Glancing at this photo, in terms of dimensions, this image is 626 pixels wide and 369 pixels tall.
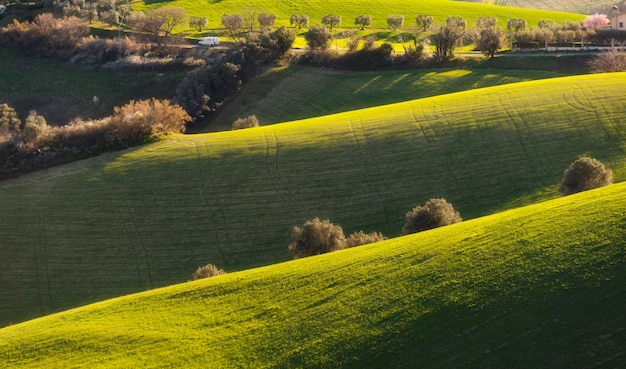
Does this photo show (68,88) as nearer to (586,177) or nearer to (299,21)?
(299,21)

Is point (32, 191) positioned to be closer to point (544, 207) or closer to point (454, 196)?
point (454, 196)

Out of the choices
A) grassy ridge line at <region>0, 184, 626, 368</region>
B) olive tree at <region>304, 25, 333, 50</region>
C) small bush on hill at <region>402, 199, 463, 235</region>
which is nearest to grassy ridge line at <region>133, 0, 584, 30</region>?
olive tree at <region>304, 25, 333, 50</region>

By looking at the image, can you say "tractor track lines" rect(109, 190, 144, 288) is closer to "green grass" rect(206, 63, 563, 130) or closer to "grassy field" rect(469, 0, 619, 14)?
"green grass" rect(206, 63, 563, 130)

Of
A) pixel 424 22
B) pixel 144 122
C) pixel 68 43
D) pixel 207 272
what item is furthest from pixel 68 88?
pixel 207 272

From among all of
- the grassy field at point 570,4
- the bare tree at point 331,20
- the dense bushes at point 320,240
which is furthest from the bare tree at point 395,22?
the dense bushes at point 320,240

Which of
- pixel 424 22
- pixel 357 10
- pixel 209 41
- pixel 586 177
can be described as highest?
pixel 357 10

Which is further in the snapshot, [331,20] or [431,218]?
[331,20]

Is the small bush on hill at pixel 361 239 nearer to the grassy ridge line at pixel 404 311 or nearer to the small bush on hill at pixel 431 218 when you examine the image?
the small bush on hill at pixel 431 218
